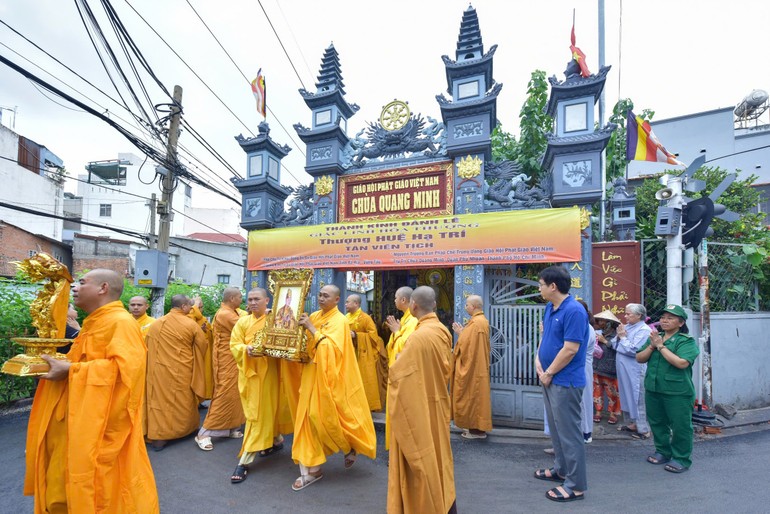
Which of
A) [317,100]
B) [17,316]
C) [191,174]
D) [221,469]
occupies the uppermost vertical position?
[317,100]

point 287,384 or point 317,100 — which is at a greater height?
point 317,100

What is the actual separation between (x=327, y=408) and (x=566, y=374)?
213cm

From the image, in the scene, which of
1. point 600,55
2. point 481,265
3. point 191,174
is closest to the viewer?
point 481,265

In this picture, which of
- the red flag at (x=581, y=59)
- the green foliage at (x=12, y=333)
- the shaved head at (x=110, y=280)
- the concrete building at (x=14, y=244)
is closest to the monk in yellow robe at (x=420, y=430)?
the shaved head at (x=110, y=280)

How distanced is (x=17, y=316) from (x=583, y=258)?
8515mm

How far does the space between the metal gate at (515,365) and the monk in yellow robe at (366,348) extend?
1.85 m

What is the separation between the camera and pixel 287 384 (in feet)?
13.9

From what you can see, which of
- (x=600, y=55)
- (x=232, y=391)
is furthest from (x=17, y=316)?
(x=600, y=55)

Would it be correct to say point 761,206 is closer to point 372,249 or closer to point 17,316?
point 372,249

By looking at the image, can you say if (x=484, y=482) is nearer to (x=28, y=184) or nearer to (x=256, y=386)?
(x=256, y=386)

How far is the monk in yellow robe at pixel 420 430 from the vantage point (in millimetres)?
2824

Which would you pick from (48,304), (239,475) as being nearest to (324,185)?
(239,475)

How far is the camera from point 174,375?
5.00 metres

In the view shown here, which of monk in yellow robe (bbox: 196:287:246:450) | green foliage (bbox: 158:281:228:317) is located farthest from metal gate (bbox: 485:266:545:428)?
green foliage (bbox: 158:281:228:317)
